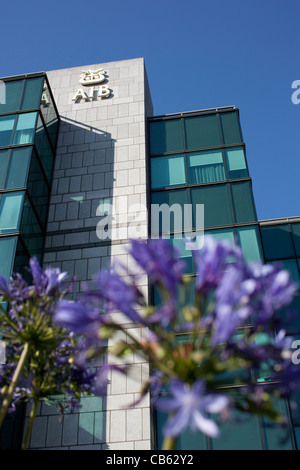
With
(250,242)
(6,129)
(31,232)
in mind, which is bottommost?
(250,242)

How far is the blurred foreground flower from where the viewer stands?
18.5 feet

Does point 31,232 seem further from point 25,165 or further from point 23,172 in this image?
point 25,165

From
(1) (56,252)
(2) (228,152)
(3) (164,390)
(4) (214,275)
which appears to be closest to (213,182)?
(2) (228,152)

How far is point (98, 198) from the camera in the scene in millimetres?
17078

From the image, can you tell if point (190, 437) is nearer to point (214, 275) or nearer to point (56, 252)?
point (56, 252)

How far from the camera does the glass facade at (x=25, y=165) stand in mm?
14289

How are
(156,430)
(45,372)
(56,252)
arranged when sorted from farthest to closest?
(56,252) → (156,430) → (45,372)

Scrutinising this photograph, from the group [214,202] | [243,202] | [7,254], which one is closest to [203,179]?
[214,202]

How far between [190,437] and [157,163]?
977 cm

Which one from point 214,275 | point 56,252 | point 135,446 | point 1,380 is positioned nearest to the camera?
point 214,275

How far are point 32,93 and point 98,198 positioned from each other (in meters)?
4.57

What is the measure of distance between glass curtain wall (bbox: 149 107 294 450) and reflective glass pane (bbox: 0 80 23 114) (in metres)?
5.10

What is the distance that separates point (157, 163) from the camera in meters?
18.6

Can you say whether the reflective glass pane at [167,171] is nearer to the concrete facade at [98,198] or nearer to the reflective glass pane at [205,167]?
the reflective glass pane at [205,167]
